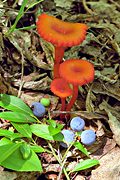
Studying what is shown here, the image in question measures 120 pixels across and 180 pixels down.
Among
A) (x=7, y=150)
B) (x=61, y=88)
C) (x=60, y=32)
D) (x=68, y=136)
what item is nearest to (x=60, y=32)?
(x=60, y=32)

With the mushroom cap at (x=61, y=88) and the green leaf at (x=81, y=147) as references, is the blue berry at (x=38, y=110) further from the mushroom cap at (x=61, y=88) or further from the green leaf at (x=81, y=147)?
the green leaf at (x=81, y=147)

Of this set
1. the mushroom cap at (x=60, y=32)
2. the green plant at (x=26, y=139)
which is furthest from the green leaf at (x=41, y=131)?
the mushroom cap at (x=60, y=32)

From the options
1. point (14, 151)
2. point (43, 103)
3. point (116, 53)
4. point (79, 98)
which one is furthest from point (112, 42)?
point (14, 151)

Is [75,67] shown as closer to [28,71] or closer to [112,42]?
[28,71]

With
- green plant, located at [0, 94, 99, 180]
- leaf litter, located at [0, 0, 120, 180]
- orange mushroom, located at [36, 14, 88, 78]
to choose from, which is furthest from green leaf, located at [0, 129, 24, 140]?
orange mushroom, located at [36, 14, 88, 78]

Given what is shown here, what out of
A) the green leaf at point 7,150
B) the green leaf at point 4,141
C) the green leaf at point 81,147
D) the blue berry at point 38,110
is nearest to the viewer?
the green leaf at point 7,150

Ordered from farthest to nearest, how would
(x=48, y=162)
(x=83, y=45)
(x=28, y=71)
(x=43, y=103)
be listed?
(x=83, y=45)
(x=28, y=71)
(x=43, y=103)
(x=48, y=162)

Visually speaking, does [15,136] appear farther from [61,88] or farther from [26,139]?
[61,88]
